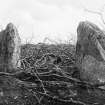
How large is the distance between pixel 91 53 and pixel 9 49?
1898 mm

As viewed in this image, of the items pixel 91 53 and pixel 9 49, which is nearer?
pixel 91 53

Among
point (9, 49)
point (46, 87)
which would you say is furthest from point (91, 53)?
point (9, 49)

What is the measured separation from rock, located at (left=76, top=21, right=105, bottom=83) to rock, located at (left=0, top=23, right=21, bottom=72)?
143cm

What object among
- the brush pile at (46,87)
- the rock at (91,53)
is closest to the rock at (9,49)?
the brush pile at (46,87)

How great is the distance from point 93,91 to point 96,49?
89 centimetres

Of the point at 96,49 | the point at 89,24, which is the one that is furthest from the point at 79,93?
the point at 89,24

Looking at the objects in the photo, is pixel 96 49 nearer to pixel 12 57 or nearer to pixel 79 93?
pixel 79 93

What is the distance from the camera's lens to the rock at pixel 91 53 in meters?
5.86

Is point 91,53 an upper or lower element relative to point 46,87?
upper

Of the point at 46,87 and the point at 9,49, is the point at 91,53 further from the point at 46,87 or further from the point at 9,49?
the point at 9,49

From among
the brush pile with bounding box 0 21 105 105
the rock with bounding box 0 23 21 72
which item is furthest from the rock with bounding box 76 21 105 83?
the rock with bounding box 0 23 21 72

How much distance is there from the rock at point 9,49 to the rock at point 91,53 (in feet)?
4.70

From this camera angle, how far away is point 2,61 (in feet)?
21.3

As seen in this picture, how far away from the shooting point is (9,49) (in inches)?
254
